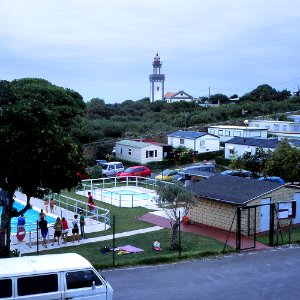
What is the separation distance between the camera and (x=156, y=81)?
183500 mm

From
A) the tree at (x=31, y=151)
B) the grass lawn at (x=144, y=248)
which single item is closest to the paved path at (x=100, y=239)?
the grass lawn at (x=144, y=248)

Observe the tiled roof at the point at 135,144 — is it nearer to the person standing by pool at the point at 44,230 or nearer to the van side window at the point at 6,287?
the person standing by pool at the point at 44,230

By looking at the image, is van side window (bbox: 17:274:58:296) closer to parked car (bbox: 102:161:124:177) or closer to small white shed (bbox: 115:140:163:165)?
parked car (bbox: 102:161:124:177)

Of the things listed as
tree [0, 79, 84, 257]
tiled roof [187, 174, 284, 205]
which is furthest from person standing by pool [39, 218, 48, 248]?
tiled roof [187, 174, 284, 205]

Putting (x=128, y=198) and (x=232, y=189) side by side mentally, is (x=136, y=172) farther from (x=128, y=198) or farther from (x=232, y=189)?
(x=232, y=189)

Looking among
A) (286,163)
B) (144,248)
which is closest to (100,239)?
(144,248)

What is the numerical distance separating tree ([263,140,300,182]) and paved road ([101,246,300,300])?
15.2 m

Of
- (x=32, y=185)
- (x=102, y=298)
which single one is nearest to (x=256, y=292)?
(x=102, y=298)

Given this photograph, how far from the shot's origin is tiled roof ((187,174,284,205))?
2377 centimetres

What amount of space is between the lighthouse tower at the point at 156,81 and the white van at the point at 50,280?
172353 mm

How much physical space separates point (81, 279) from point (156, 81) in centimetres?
17382

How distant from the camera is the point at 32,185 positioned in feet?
61.8

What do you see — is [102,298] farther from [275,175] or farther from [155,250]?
[275,175]

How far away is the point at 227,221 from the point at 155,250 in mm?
5459
